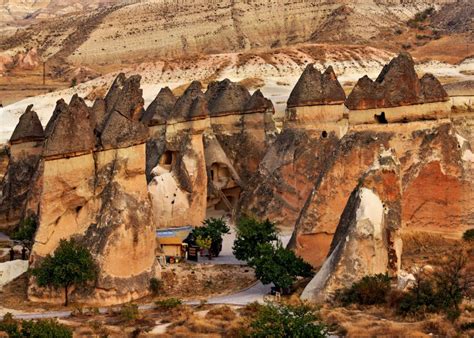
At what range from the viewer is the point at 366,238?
16.4 m

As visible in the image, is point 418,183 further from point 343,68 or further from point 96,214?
point 343,68

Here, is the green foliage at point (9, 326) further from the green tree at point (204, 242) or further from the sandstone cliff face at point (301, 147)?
the sandstone cliff face at point (301, 147)

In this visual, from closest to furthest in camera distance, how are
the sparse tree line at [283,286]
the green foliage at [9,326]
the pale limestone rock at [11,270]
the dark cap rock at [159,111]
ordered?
1. the sparse tree line at [283,286]
2. the green foliage at [9,326]
3. the pale limestone rock at [11,270]
4. the dark cap rock at [159,111]

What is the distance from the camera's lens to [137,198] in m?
20.1

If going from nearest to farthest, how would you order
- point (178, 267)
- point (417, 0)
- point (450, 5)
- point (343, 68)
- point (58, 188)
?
point (58, 188)
point (178, 267)
point (343, 68)
point (450, 5)
point (417, 0)

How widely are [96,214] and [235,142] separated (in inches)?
499

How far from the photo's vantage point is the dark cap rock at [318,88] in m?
26.5

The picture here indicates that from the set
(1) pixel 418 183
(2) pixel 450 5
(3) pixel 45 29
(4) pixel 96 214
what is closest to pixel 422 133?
(1) pixel 418 183

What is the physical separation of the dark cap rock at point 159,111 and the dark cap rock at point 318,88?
5.42m

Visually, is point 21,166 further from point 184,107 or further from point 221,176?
point 221,176

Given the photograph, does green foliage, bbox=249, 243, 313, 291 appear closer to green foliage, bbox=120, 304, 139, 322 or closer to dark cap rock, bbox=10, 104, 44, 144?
green foliage, bbox=120, 304, 139, 322

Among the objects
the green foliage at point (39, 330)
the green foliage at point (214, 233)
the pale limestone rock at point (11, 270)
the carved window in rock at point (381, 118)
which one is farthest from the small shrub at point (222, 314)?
the carved window in rock at point (381, 118)

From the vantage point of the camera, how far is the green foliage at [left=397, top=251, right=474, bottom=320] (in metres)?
14.9

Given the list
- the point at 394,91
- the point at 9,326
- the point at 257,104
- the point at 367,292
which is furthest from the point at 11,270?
the point at 257,104
